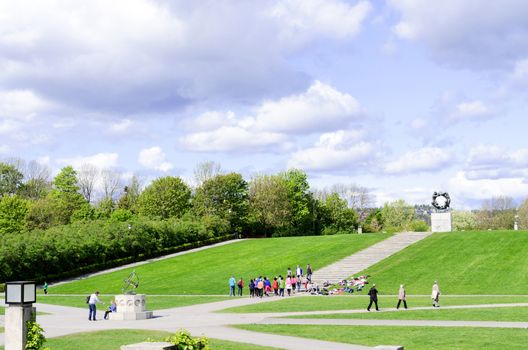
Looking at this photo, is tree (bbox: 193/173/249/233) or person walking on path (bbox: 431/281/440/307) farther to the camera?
tree (bbox: 193/173/249/233)

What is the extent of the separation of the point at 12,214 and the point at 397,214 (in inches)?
3276

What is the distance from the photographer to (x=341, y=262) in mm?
63531

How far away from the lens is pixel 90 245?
71062 millimetres

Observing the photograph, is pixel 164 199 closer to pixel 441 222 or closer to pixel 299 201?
pixel 299 201

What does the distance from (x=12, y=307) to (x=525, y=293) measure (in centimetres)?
4109

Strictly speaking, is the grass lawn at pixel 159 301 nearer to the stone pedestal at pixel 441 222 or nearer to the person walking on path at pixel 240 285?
the person walking on path at pixel 240 285

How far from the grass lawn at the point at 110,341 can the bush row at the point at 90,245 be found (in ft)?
127

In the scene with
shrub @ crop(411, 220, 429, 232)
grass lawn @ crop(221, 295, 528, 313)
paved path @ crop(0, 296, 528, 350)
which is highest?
shrub @ crop(411, 220, 429, 232)

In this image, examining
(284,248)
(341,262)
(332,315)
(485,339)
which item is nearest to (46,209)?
(284,248)

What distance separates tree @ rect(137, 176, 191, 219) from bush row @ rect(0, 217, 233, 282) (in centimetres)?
1378

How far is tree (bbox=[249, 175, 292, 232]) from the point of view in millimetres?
111875

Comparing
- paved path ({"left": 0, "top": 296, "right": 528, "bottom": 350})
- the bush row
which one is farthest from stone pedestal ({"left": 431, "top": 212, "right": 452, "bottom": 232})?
paved path ({"left": 0, "top": 296, "right": 528, "bottom": 350})

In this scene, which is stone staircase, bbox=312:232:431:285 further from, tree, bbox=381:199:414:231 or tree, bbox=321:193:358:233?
tree, bbox=381:199:414:231

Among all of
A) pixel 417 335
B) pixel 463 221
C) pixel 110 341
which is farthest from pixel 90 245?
pixel 463 221
